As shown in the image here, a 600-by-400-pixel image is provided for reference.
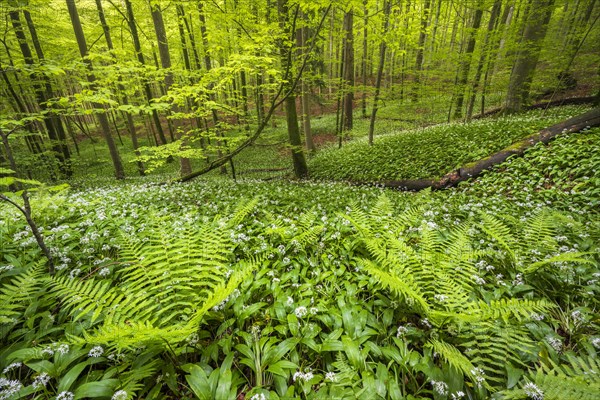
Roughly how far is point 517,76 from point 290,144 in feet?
40.8

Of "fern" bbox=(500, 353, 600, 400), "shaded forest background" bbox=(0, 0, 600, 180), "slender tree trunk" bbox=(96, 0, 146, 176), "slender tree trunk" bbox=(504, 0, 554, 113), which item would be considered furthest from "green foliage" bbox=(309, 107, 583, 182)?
"slender tree trunk" bbox=(96, 0, 146, 176)

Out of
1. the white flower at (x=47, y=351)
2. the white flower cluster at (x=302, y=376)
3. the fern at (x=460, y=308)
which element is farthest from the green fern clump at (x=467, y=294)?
the white flower at (x=47, y=351)

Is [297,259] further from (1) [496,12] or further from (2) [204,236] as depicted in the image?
(1) [496,12]

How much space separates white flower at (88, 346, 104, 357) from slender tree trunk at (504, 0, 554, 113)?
54.0ft

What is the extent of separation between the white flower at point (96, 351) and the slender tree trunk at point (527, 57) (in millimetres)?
16454

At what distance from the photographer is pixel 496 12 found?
14.9m

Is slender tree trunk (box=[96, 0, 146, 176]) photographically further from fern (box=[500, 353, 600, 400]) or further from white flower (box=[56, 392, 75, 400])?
fern (box=[500, 353, 600, 400])

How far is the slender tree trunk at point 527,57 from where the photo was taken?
11.3m

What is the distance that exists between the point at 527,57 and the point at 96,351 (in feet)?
59.7

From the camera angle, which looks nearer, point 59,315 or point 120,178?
point 59,315

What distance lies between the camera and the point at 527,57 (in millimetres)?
12109

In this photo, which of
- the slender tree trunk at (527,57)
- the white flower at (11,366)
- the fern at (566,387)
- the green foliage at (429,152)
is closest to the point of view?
the fern at (566,387)

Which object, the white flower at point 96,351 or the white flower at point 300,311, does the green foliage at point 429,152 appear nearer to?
the white flower at point 300,311

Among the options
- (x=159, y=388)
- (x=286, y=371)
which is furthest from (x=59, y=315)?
(x=286, y=371)
